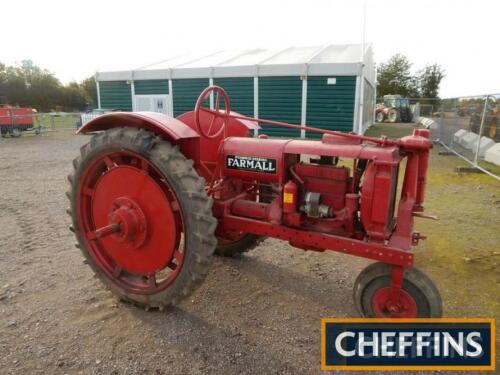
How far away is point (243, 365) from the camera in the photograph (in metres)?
2.24

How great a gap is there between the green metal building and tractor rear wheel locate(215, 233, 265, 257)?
1065 centimetres

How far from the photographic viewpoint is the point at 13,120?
1576 cm

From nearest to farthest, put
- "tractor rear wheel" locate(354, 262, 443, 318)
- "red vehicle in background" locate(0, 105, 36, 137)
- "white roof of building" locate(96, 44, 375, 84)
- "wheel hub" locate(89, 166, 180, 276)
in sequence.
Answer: "tractor rear wheel" locate(354, 262, 443, 318), "wheel hub" locate(89, 166, 180, 276), "white roof of building" locate(96, 44, 375, 84), "red vehicle in background" locate(0, 105, 36, 137)

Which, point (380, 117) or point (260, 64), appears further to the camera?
point (380, 117)

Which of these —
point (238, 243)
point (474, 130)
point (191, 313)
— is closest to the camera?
point (191, 313)

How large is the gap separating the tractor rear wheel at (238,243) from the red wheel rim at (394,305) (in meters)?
1.34

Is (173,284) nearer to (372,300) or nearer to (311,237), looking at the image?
(311,237)

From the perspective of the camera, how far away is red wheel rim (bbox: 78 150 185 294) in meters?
2.60

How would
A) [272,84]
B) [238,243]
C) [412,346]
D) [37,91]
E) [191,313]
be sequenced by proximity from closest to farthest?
[412,346]
[191,313]
[238,243]
[272,84]
[37,91]

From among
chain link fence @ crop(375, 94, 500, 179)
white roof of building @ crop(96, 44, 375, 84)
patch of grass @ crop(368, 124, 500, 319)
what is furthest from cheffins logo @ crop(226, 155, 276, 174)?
white roof of building @ crop(96, 44, 375, 84)

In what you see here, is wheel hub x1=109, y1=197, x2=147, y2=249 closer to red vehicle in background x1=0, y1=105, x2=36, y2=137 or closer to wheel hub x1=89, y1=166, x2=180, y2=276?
wheel hub x1=89, y1=166, x2=180, y2=276

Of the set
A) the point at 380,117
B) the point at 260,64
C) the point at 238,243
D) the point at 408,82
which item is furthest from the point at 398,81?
the point at 238,243

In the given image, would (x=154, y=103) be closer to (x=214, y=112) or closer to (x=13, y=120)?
(x=13, y=120)

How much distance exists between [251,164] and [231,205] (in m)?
0.36
